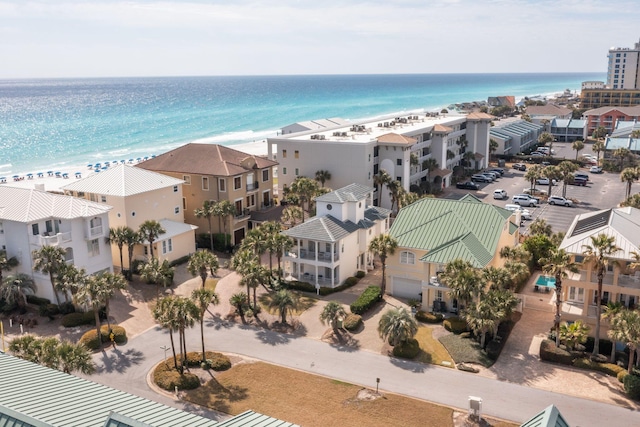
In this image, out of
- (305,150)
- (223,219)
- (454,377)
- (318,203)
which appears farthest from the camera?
(305,150)

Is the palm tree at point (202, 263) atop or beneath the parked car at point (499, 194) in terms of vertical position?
atop

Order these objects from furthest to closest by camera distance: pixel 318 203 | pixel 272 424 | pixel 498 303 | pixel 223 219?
pixel 223 219 → pixel 318 203 → pixel 498 303 → pixel 272 424

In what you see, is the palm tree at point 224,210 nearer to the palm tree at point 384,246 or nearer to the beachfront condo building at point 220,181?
the beachfront condo building at point 220,181

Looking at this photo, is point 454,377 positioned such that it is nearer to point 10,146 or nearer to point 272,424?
point 272,424

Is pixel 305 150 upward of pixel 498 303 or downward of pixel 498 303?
upward

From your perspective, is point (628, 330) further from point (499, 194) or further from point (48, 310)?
point (499, 194)

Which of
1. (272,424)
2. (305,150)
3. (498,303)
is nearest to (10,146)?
(305,150)

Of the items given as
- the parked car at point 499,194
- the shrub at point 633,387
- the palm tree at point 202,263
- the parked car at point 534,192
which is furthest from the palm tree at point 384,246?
the parked car at point 534,192
